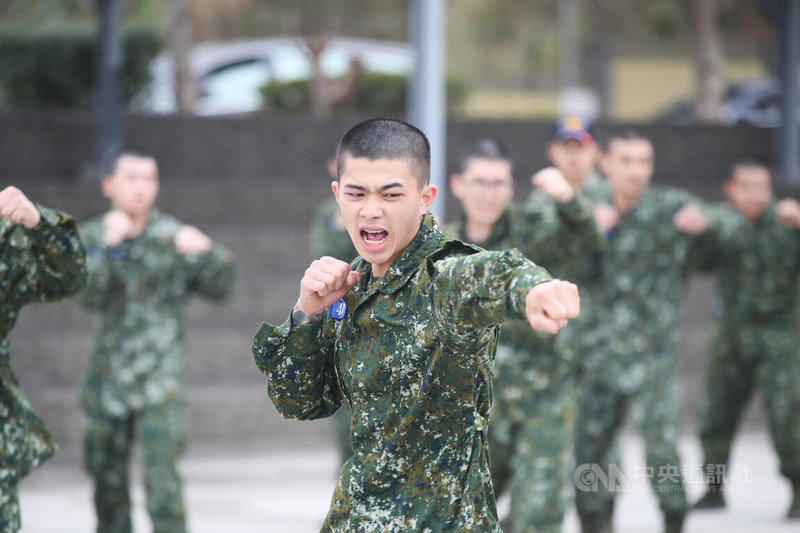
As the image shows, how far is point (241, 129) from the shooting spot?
1341cm

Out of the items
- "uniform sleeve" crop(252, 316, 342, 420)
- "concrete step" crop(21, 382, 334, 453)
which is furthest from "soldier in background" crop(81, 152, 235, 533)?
"concrete step" crop(21, 382, 334, 453)

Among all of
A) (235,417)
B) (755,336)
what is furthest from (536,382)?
(235,417)

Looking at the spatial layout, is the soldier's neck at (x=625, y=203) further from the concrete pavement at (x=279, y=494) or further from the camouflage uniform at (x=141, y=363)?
the camouflage uniform at (x=141, y=363)

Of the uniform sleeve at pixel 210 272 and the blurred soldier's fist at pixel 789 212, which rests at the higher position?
the blurred soldier's fist at pixel 789 212

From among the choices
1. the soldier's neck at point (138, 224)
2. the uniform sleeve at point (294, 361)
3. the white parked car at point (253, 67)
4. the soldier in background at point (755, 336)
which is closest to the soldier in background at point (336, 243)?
the soldier's neck at point (138, 224)

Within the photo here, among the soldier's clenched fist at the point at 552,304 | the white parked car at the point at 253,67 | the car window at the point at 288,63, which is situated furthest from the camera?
the car window at the point at 288,63

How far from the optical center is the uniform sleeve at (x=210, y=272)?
6734 mm

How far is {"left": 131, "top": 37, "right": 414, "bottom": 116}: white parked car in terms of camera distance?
1719 centimetres

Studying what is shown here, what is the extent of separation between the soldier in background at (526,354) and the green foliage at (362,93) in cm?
1090

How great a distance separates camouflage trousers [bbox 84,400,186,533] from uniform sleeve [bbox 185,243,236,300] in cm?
63

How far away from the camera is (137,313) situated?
6.62 metres

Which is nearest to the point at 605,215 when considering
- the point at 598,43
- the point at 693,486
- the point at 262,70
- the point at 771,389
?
the point at 771,389

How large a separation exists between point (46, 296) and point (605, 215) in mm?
3300

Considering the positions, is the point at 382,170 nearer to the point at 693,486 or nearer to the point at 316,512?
the point at 316,512
